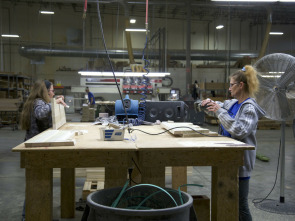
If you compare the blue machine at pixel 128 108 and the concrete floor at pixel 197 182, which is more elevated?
the blue machine at pixel 128 108

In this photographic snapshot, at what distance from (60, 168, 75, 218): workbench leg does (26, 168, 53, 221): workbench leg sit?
1.38 meters

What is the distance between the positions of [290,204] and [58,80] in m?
13.2

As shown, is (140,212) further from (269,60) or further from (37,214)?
(269,60)

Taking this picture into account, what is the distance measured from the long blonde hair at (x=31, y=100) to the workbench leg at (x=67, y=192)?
54cm

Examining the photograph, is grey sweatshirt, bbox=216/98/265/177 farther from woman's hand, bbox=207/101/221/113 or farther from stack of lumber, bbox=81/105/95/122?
stack of lumber, bbox=81/105/95/122

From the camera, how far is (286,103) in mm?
3053

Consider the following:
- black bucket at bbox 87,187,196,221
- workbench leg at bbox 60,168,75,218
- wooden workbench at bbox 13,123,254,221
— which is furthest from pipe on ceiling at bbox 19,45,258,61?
black bucket at bbox 87,187,196,221

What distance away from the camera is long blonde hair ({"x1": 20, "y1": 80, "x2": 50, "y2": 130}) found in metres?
2.65

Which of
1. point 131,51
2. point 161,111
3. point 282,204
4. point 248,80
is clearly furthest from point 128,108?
point 131,51

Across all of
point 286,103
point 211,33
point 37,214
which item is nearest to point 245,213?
point 37,214

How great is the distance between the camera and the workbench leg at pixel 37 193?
4.81 ft

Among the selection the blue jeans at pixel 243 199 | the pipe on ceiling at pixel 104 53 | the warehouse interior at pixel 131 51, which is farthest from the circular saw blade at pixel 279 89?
the pipe on ceiling at pixel 104 53

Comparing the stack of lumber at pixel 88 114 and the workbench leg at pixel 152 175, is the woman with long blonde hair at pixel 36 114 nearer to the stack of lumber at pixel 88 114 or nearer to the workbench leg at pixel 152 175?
the workbench leg at pixel 152 175

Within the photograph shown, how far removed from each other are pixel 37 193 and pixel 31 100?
1401 mm
